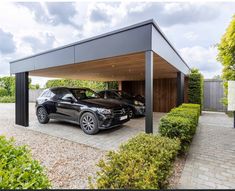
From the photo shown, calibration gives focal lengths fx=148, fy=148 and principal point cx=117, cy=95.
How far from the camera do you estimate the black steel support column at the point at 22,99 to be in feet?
19.0

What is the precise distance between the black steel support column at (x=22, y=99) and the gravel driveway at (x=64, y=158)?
50.5 inches

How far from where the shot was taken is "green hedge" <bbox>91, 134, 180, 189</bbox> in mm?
1220

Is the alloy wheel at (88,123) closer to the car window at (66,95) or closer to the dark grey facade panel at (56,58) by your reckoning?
the car window at (66,95)

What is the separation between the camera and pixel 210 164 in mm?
2865

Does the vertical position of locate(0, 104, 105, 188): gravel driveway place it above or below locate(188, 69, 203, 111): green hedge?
below

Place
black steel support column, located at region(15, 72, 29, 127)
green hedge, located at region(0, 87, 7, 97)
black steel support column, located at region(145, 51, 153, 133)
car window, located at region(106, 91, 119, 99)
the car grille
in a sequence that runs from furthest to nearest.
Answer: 1. green hedge, located at region(0, 87, 7, 97)
2. car window, located at region(106, 91, 119, 99)
3. black steel support column, located at region(15, 72, 29, 127)
4. the car grille
5. black steel support column, located at region(145, 51, 153, 133)

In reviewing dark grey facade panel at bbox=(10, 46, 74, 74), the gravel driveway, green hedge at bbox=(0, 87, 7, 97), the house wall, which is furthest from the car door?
green hedge at bbox=(0, 87, 7, 97)

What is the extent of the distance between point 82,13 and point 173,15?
2.84 metres

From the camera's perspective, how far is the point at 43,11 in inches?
186

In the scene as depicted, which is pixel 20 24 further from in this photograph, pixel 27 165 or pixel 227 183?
pixel 227 183

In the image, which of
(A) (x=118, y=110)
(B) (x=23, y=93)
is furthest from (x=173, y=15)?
(B) (x=23, y=93)

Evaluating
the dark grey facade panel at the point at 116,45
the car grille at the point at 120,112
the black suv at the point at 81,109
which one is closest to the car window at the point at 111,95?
the black suv at the point at 81,109

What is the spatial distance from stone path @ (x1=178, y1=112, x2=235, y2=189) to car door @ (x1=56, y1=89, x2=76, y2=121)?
3829 mm

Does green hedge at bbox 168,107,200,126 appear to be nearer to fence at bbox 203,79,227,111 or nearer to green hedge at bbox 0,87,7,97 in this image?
fence at bbox 203,79,227,111
